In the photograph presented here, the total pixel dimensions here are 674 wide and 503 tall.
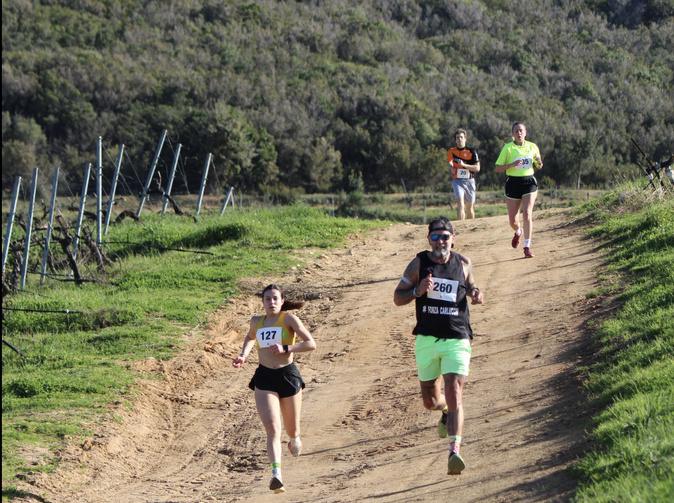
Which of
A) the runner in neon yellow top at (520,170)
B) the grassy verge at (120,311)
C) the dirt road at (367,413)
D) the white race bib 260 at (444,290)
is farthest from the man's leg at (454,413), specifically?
the runner in neon yellow top at (520,170)

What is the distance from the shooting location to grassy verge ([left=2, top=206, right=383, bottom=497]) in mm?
12094

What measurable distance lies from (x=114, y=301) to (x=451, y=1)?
154 feet

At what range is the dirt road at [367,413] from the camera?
967 cm

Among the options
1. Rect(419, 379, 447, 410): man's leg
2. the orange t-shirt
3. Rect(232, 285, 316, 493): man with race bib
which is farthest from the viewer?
the orange t-shirt

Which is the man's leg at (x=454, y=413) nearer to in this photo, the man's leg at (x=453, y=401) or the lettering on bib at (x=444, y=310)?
the man's leg at (x=453, y=401)

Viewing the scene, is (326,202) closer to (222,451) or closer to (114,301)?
(114,301)

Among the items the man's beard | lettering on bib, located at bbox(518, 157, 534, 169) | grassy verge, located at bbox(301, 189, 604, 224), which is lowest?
grassy verge, located at bbox(301, 189, 604, 224)

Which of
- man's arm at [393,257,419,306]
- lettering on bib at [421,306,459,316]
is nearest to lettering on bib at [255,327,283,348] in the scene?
man's arm at [393,257,419,306]

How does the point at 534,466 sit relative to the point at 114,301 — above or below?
above

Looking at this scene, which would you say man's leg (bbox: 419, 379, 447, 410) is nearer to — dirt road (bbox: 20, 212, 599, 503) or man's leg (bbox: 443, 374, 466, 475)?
man's leg (bbox: 443, 374, 466, 475)

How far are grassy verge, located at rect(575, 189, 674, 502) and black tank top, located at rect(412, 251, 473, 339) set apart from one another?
1361mm

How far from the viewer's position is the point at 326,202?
3831cm

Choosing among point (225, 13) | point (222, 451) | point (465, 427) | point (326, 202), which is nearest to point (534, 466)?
point (465, 427)

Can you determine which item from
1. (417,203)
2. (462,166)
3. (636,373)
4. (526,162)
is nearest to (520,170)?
(526,162)
